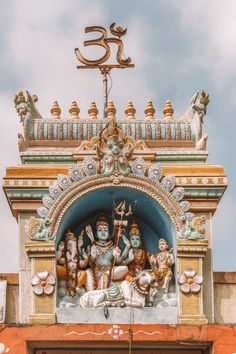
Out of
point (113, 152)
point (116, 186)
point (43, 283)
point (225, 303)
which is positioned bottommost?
point (225, 303)

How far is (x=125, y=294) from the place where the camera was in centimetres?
1764

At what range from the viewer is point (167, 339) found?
1728cm

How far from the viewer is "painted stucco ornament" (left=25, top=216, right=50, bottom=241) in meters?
17.7

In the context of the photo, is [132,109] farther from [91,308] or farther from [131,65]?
[91,308]

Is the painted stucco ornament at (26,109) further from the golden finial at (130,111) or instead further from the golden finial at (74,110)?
the golden finial at (130,111)

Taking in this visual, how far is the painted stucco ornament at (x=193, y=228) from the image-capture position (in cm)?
1777

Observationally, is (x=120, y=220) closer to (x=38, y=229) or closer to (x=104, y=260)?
(x=104, y=260)

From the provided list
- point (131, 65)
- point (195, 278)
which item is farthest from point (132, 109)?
point (195, 278)

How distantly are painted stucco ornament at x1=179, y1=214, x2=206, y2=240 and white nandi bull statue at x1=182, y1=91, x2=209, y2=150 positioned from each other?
1312 mm

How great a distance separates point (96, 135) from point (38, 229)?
1.93 metres

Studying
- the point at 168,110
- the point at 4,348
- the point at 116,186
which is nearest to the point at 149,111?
the point at 168,110

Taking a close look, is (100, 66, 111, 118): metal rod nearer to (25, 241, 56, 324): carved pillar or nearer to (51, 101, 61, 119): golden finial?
(51, 101, 61, 119): golden finial

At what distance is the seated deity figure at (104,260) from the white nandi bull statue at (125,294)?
0.62ft

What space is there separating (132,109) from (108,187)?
1984 millimetres
